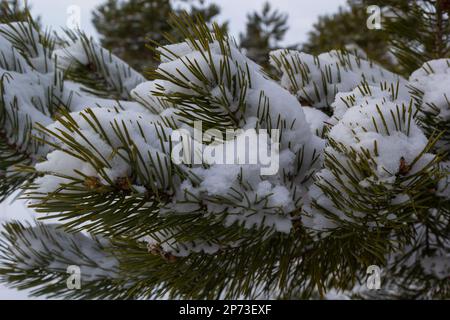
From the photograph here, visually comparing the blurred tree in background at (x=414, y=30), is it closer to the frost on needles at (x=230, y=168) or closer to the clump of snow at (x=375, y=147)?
the frost on needles at (x=230, y=168)

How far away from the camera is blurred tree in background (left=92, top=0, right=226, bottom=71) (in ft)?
45.4

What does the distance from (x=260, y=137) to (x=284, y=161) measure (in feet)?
0.35

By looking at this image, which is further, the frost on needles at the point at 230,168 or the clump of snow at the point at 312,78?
the clump of snow at the point at 312,78

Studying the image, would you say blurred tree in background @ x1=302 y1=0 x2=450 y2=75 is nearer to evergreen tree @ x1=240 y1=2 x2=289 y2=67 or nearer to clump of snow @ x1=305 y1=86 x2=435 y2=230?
clump of snow @ x1=305 y1=86 x2=435 y2=230

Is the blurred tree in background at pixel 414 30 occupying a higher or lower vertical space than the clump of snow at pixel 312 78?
higher

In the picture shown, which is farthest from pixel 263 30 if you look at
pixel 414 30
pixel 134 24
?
pixel 414 30

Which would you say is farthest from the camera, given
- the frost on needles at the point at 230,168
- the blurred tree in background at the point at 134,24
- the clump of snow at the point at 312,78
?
the blurred tree in background at the point at 134,24

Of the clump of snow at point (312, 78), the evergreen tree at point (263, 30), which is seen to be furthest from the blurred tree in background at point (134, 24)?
the clump of snow at point (312, 78)

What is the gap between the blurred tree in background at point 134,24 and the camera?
1384 centimetres

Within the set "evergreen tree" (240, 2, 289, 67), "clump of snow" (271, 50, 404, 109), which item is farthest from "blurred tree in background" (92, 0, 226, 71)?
"clump of snow" (271, 50, 404, 109)

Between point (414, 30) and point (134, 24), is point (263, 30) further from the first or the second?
point (414, 30)

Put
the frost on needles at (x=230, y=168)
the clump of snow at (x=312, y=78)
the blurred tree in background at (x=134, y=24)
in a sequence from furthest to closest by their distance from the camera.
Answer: the blurred tree in background at (x=134, y=24)
the clump of snow at (x=312, y=78)
the frost on needles at (x=230, y=168)

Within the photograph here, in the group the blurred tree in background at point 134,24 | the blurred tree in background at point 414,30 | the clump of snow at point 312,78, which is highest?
the blurred tree in background at point 134,24

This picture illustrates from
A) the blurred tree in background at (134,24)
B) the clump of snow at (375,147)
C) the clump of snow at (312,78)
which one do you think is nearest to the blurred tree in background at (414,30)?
the clump of snow at (312,78)
